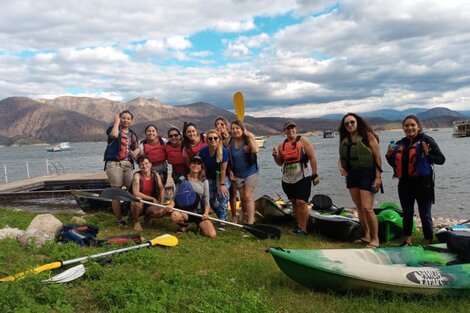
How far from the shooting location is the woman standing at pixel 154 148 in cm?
785

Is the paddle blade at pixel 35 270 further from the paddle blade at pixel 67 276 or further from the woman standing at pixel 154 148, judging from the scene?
the woman standing at pixel 154 148

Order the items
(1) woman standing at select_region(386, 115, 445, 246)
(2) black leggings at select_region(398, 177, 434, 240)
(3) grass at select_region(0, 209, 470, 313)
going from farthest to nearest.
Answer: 1. (2) black leggings at select_region(398, 177, 434, 240)
2. (1) woman standing at select_region(386, 115, 445, 246)
3. (3) grass at select_region(0, 209, 470, 313)

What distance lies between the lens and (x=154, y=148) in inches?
312

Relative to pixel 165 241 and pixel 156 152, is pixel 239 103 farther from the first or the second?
pixel 165 241

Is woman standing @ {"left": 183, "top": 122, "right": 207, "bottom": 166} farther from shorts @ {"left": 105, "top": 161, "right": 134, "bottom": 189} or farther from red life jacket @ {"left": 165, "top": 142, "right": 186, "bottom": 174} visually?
shorts @ {"left": 105, "top": 161, "right": 134, "bottom": 189}

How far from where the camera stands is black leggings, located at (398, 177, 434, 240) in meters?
6.24

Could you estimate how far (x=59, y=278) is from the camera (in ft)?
14.4

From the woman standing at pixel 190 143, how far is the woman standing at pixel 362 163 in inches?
106

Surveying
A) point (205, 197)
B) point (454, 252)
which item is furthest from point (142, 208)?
point (454, 252)

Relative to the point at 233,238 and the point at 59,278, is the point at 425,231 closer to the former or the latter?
the point at 233,238

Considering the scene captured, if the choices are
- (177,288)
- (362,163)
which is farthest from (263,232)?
(177,288)


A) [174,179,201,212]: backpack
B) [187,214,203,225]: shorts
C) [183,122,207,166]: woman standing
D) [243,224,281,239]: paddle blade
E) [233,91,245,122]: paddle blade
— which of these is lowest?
[243,224,281,239]: paddle blade

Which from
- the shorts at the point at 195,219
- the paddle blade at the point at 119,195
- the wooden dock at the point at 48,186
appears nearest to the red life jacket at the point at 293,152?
the shorts at the point at 195,219

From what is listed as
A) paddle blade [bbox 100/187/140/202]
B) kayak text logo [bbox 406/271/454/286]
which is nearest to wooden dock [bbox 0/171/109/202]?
paddle blade [bbox 100/187/140/202]
